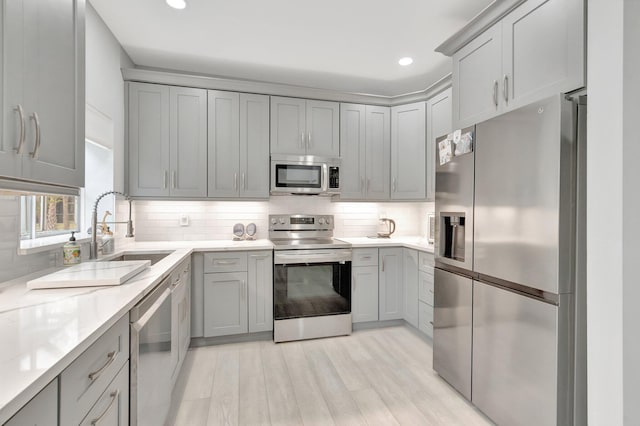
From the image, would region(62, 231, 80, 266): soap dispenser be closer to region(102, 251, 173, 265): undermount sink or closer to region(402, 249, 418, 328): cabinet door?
region(102, 251, 173, 265): undermount sink

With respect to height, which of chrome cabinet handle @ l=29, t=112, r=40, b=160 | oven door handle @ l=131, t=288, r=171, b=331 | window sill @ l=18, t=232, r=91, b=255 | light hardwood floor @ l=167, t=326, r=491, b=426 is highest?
chrome cabinet handle @ l=29, t=112, r=40, b=160

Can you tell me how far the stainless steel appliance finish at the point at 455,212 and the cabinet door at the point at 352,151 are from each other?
1284mm

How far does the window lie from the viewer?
5.57ft

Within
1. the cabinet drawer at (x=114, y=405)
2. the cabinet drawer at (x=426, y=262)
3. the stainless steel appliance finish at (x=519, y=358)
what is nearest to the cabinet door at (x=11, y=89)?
the cabinet drawer at (x=114, y=405)

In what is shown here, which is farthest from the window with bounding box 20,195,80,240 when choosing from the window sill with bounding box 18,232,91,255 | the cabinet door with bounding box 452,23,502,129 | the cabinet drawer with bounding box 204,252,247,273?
the cabinet door with bounding box 452,23,502,129

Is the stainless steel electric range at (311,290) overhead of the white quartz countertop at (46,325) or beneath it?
beneath

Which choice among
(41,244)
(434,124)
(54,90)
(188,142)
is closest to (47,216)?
(41,244)

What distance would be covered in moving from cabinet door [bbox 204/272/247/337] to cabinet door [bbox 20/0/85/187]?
158cm

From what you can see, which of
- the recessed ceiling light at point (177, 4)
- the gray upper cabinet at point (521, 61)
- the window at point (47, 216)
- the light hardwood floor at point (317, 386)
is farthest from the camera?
the recessed ceiling light at point (177, 4)

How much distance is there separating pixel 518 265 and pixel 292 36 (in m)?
2.35

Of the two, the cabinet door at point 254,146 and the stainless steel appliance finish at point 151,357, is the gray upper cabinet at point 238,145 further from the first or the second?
the stainless steel appliance finish at point 151,357

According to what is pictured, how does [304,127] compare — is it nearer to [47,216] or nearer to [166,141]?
[166,141]

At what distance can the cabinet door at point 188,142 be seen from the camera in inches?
115

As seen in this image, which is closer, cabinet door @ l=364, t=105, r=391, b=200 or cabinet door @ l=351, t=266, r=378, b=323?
cabinet door @ l=351, t=266, r=378, b=323
